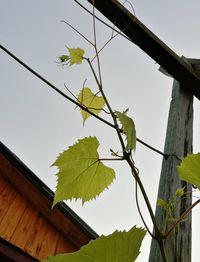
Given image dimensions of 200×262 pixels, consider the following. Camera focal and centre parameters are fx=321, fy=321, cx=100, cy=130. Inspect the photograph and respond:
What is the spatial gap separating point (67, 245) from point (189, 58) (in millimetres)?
2750

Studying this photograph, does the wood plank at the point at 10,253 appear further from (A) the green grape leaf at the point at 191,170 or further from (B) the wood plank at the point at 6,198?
(A) the green grape leaf at the point at 191,170

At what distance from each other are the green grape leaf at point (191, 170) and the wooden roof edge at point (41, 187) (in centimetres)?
252

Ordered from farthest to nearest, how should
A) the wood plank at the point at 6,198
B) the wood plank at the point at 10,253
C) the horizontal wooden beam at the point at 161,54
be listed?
the wood plank at the point at 6,198, the wood plank at the point at 10,253, the horizontal wooden beam at the point at 161,54

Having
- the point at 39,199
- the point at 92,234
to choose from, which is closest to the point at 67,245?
Result: the point at 92,234

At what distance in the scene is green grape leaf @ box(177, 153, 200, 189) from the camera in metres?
0.51

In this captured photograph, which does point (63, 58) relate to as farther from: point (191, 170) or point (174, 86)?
point (174, 86)

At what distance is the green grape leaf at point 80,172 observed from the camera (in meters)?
0.61

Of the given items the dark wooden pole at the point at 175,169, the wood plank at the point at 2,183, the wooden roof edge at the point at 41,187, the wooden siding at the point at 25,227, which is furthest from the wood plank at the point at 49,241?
the dark wooden pole at the point at 175,169

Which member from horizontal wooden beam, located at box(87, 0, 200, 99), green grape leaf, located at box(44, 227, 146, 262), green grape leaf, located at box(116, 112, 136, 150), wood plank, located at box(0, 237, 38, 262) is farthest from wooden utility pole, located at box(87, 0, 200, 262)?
wood plank, located at box(0, 237, 38, 262)

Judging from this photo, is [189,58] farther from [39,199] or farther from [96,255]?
[39,199]

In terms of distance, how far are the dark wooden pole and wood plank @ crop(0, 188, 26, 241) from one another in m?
2.16

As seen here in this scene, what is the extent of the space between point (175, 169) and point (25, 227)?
2469 mm

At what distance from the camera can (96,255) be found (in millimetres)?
344

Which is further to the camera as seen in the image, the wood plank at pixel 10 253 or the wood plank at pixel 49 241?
the wood plank at pixel 49 241
